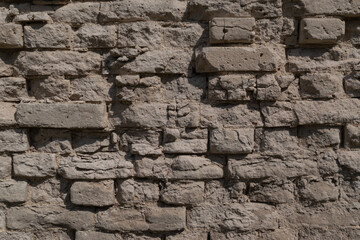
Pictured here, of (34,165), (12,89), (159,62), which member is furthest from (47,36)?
(34,165)

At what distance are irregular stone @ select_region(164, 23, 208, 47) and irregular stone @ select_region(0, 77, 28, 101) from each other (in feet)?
3.39

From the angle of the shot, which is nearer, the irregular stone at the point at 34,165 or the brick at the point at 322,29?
the brick at the point at 322,29

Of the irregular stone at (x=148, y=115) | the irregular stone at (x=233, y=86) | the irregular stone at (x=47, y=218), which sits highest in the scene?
the irregular stone at (x=233, y=86)

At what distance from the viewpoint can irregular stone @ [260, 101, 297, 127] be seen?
2.27m

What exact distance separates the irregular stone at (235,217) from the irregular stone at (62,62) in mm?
1215

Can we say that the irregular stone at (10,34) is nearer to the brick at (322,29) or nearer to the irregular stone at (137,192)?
the irregular stone at (137,192)

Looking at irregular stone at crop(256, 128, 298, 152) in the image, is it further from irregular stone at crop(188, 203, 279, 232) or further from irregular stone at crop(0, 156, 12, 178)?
irregular stone at crop(0, 156, 12, 178)

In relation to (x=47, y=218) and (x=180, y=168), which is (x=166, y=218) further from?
(x=47, y=218)

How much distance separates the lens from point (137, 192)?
91.6 inches

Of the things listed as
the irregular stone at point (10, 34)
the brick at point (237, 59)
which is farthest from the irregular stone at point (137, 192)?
the irregular stone at point (10, 34)

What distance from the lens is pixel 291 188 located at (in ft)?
7.59

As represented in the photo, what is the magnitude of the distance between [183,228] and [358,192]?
122 cm

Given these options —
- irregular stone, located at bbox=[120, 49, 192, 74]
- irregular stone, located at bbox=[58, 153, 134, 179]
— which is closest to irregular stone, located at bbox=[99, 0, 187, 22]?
irregular stone, located at bbox=[120, 49, 192, 74]

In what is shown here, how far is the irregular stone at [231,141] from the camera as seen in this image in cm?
227
